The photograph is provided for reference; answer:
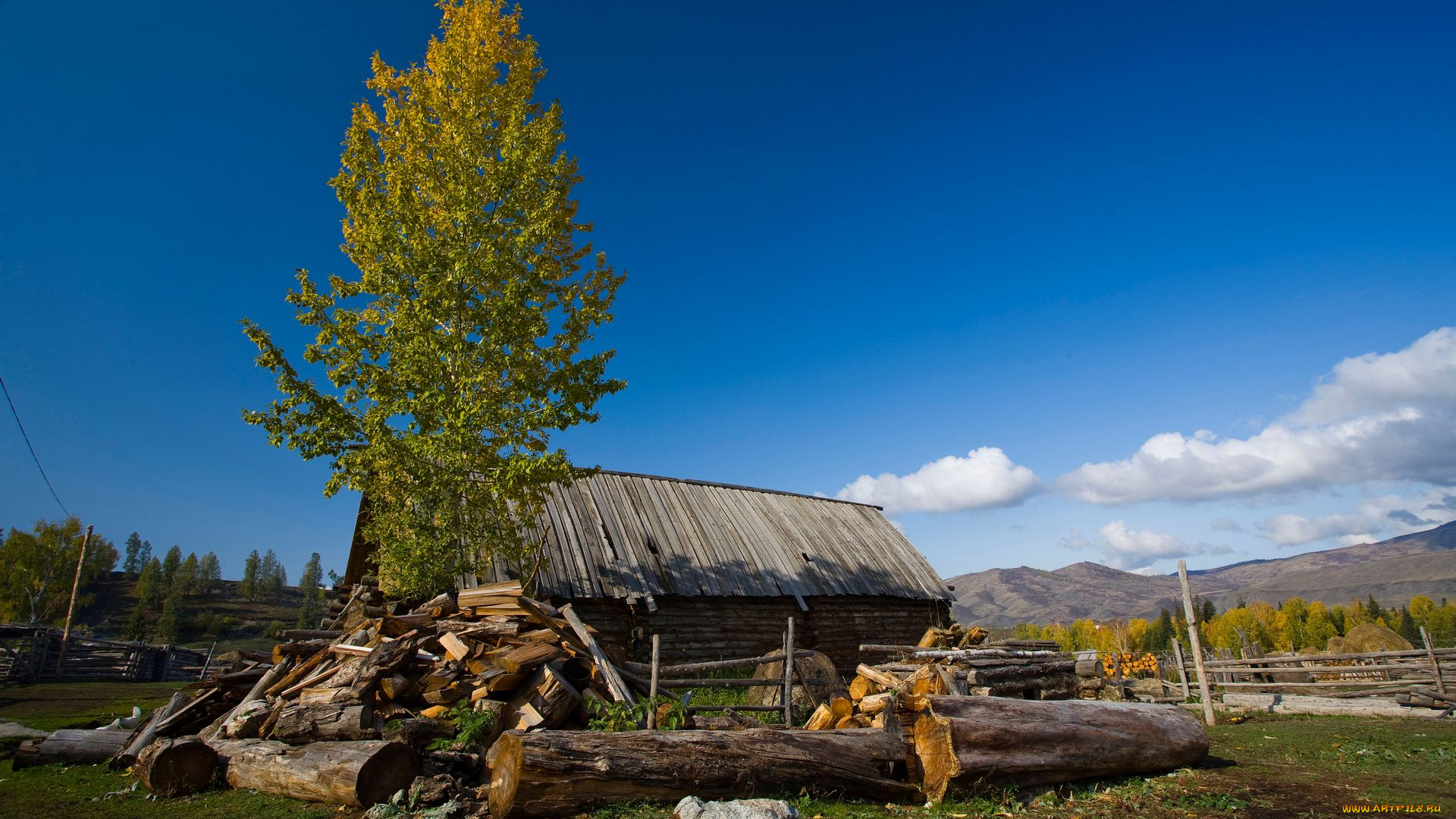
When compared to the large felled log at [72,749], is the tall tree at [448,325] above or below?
above

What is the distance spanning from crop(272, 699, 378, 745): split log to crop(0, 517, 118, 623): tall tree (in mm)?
61064

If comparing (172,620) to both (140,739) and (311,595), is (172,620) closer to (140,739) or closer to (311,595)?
(311,595)

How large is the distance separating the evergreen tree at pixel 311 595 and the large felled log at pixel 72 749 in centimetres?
759

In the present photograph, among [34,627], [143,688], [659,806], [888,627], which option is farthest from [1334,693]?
[34,627]

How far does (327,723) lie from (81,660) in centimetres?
3730

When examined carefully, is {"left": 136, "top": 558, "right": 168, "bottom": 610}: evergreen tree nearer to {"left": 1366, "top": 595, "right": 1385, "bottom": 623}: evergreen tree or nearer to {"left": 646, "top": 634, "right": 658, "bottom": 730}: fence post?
{"left": 646, "top": 634, "right": 658, "bottom": 730}: fence post

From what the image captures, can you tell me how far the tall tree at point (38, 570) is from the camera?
178 ft

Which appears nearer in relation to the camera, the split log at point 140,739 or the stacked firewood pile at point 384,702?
the stacked firewood pile at point 384,702

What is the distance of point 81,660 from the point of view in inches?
1313

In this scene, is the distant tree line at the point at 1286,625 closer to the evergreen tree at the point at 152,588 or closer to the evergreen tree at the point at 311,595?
the evergreen tree at the point at 311,595

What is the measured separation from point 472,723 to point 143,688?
90.2 ft

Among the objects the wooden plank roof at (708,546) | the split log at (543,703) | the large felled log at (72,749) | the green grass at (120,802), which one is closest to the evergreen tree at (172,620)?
the wooden plank roof at (708,546)

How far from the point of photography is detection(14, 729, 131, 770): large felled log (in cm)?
1070

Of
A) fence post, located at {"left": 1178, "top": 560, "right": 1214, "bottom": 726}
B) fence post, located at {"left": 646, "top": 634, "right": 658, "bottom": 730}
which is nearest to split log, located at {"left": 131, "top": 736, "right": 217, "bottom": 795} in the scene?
fence post, located at {"left": 646, "top": 634, "right": 658, "bottom": 730}
